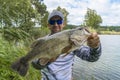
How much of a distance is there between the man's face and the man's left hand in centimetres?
60

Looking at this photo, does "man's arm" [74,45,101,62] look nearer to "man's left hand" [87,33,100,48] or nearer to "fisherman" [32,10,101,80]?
"fisherman" [32,10,101,80]

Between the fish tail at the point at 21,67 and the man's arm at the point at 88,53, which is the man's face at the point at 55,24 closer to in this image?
the man's arm at the point at 88,53

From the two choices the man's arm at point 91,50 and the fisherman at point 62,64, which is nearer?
the man's arm at point 91,50

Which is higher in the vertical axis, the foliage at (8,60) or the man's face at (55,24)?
the man's face at (55,24)

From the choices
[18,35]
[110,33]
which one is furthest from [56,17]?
[110,33]

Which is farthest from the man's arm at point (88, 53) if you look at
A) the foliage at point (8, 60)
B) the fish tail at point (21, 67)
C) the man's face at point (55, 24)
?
the foliage at point (8, 60)

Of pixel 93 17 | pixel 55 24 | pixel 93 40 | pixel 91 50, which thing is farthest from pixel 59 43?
pixel 93 17

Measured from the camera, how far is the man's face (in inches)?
161

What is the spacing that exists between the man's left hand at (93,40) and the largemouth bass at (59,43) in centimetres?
10

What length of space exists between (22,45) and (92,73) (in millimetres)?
9560

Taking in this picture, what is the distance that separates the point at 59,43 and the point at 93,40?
44 centimetres

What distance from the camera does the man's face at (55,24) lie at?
4086 millimetres

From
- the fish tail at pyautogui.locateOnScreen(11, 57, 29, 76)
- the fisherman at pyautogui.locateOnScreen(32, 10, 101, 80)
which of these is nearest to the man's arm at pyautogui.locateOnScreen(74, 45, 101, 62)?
the fisherman at pyautogui.locateOnScreen(32, 10, 101, 80)

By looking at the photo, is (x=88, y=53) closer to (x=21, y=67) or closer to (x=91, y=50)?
(x=91, y=50)
